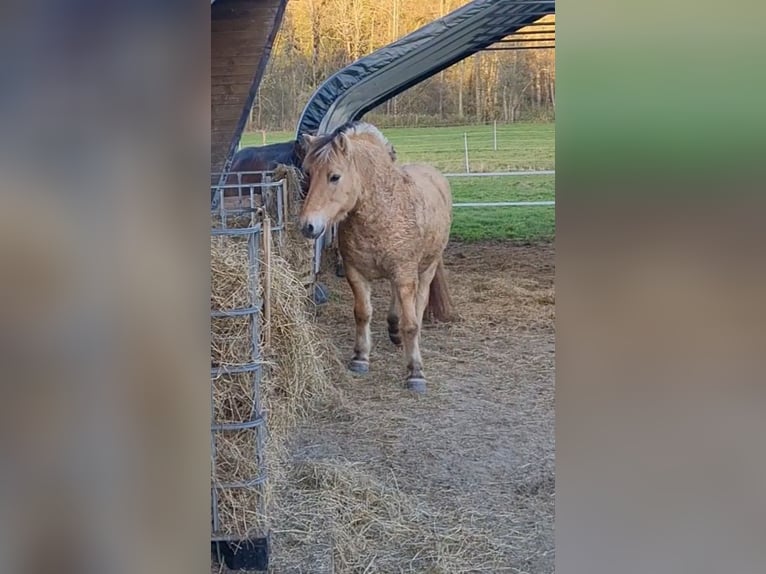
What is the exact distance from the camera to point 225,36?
2328mm

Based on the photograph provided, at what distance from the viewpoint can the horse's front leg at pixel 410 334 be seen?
3.62 meters

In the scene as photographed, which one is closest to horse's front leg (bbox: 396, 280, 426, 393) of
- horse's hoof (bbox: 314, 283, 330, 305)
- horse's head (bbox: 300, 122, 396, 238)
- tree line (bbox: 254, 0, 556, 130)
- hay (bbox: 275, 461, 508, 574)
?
horse's head (bbox: 300, 122, 396, 238)

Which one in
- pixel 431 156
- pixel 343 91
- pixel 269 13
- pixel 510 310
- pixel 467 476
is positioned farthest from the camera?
pixel 431 156

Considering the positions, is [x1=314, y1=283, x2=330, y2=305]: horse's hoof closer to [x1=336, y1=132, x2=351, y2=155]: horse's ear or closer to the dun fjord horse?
the dun fjord horse

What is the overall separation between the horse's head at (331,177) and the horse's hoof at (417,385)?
787mm

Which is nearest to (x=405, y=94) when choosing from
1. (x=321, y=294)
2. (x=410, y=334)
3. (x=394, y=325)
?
(x=321, y=294)

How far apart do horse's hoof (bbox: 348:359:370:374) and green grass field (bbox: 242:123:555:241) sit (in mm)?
2435

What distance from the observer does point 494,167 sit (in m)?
6.23

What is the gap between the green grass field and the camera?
19.5ft

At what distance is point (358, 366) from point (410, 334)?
0.31 metres

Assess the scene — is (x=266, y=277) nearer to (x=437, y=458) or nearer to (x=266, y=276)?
(x=266, y=276)
